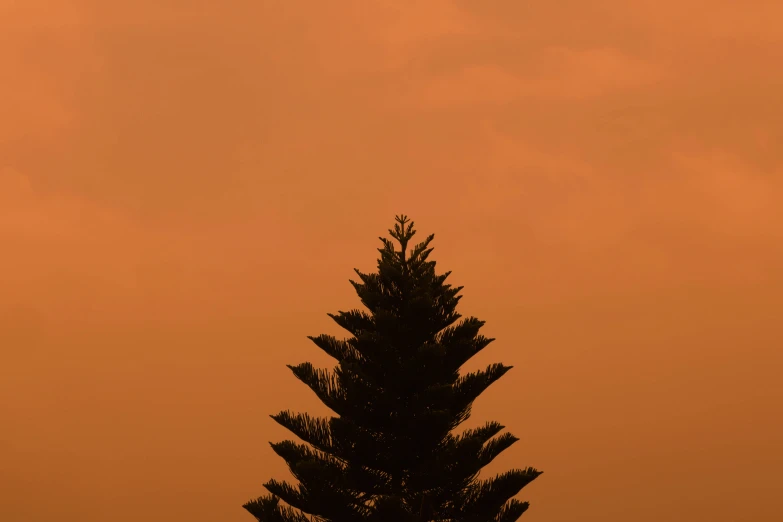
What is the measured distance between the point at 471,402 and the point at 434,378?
0.75 metres

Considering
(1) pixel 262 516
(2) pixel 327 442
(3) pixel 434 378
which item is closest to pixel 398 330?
(3) pixel 434 378

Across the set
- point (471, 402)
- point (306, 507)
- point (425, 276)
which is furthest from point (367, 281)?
point (306, 507)

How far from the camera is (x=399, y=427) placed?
1684 cm

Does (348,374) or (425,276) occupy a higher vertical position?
(425,276)

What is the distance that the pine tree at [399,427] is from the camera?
54.7 feet

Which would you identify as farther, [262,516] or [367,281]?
[367,281]

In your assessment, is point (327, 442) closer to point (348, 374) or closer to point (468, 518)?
point (348, 374)

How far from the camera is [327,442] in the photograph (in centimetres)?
1703

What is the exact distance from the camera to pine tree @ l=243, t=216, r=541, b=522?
16.7m

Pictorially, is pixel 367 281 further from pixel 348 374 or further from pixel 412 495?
pixel 412 495

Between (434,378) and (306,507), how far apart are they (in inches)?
110

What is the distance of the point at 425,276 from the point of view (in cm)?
1767

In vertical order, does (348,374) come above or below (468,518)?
above

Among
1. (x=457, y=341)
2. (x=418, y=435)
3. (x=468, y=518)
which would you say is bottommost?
(x=468, y=518)
